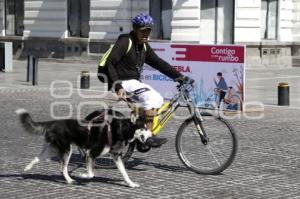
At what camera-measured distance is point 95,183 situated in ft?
23.7

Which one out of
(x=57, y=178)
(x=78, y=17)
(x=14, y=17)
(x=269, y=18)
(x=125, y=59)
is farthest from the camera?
(x=14, y=17)

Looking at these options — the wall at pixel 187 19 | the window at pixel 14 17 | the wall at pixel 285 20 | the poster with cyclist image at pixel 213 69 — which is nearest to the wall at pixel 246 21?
the wall at pixel 187 19

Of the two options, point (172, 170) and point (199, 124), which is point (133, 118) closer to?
point (199, 124)

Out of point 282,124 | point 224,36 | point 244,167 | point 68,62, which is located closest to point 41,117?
point 282,124

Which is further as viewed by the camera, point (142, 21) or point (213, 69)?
point (213, 69)

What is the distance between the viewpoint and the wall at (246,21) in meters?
28.0

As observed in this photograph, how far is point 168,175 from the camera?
302 inches

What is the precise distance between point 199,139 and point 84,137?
1.44 m

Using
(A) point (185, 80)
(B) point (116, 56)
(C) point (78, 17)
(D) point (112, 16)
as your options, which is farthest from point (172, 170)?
(C) point (78, 17)

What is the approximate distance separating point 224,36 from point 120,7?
5.06 m

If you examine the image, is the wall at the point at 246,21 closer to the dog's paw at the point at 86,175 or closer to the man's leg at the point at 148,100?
the man's leg at the point at 148,100

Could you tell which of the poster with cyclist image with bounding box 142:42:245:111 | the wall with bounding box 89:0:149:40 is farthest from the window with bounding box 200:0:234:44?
the poster with cyclist image with bounding box 142:42:245:111

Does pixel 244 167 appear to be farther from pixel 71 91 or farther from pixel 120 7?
pixel 120 7

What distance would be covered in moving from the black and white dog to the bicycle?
0.70 meters
